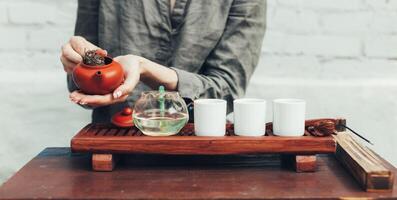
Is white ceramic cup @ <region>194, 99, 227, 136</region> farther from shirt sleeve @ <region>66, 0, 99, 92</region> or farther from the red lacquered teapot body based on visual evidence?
shirt sleeve @ <region>66, 0, 99, 92</region>

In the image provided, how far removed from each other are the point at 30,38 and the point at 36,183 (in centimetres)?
84

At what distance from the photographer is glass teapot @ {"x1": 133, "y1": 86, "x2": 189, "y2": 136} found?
1.10m

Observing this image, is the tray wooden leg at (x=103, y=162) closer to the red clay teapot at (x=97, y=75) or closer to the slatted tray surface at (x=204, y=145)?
the slatted tray surface at (x=204, y=145)

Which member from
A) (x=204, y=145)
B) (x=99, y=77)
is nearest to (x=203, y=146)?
(x=204, y=145)

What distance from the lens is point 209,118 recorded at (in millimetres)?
1082

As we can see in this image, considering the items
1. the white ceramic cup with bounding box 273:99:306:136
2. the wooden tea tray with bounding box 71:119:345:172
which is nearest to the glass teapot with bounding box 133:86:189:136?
the wooden tea tray with bounding box 71:119:345:172

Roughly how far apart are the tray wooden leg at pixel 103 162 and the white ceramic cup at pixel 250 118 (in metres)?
0.25

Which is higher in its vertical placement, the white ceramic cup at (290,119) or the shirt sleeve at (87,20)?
the shirt sleeve at (87,20)

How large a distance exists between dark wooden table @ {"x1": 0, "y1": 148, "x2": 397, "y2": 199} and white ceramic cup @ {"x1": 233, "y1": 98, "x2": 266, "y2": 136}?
0.24ft

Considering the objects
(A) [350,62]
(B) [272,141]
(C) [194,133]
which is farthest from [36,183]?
(A) [350,62]

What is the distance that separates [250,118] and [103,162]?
0.93 ft

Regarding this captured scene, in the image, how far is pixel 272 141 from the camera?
3.46ft

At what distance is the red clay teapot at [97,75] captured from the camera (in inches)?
41.4

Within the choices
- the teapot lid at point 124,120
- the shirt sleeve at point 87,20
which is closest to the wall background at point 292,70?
the shirt sleeve at point 87,20
